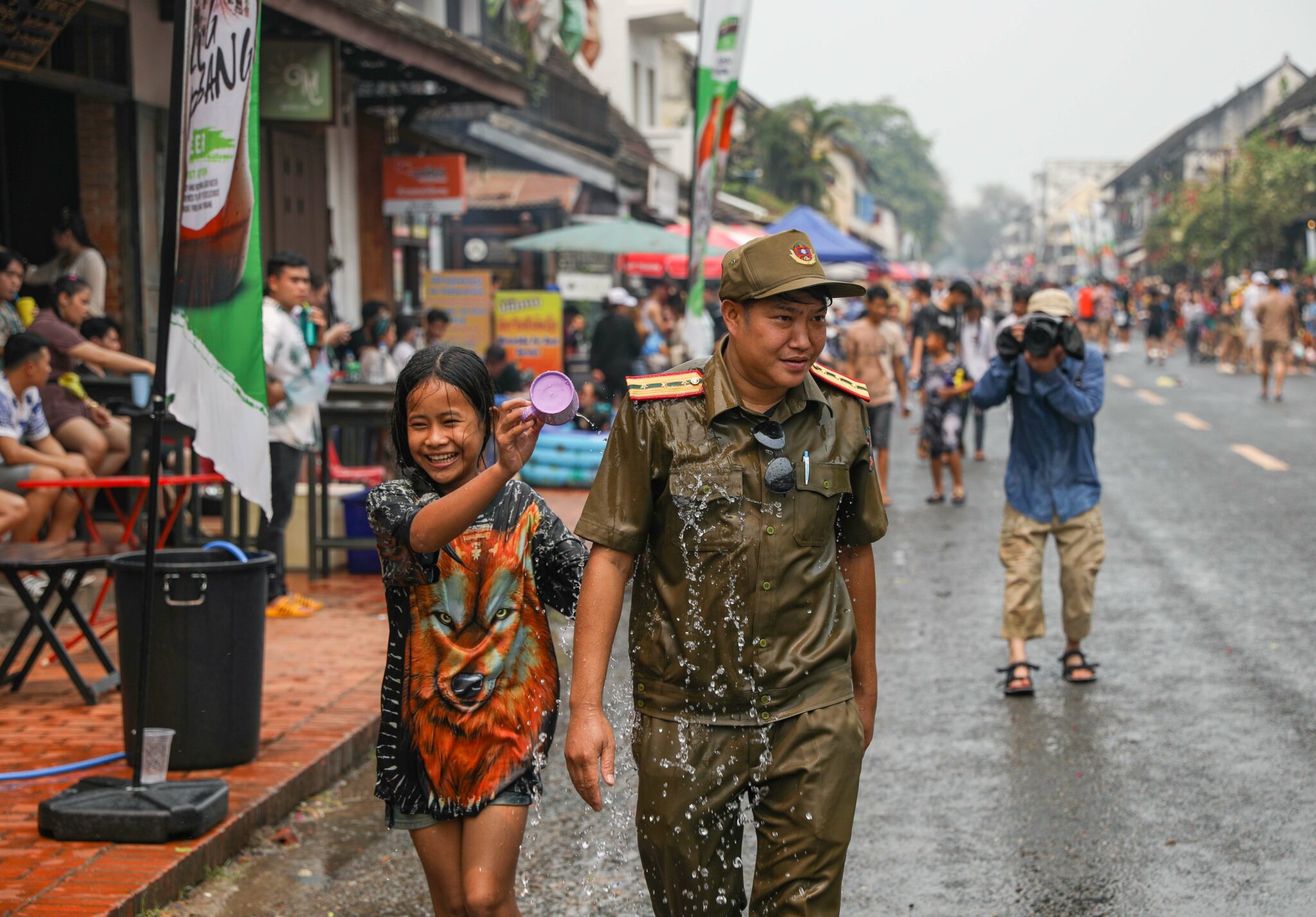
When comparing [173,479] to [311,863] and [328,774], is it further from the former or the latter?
[311,863]

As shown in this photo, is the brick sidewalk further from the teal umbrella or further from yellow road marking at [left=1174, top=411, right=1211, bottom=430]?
yellow road marking at [left=1174, top=411, right=1211, bottom=430]

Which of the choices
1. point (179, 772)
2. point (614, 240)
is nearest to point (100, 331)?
point (179, 772)

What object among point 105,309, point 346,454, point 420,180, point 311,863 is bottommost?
point 311,863

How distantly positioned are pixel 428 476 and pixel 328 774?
2.82m

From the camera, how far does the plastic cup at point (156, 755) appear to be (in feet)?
16.3

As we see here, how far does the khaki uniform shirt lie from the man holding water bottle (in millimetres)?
5427

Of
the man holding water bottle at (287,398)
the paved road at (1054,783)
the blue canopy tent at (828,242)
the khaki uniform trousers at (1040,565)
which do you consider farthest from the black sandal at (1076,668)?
the blue canopy tent at (828,242)

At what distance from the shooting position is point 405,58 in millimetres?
12609

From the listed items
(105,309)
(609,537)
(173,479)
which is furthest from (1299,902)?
(105,309)

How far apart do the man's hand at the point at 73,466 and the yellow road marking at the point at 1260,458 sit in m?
11.5

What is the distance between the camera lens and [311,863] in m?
4.98

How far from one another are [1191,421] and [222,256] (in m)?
17.7

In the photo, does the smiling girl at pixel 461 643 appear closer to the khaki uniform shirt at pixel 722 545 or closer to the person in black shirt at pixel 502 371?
the khaki uniform shirt at pixel 722 545

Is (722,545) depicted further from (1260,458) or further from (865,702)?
(1260,458)
